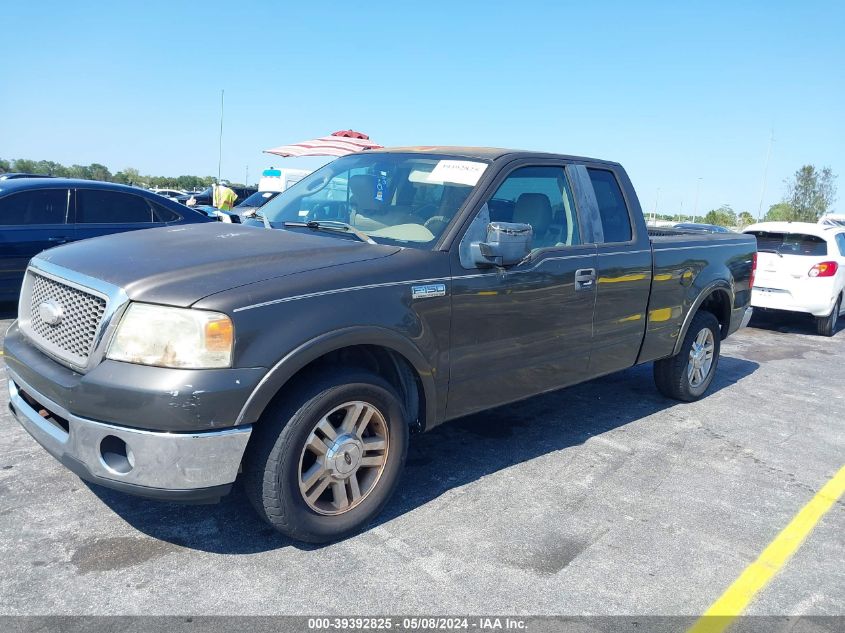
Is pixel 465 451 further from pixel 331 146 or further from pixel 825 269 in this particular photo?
pixel 331 146

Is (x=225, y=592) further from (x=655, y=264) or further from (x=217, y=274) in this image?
(x=655, y=264)

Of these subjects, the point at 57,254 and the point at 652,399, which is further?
the point at 652,399

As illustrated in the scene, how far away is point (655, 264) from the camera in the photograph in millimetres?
5020

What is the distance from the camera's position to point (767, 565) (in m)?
3.32

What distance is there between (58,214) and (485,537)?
6.32 meters

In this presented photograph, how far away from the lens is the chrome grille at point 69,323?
2896 mm

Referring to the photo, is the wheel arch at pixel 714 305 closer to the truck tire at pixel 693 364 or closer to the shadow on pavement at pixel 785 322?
the truck tire at pixel 693 364

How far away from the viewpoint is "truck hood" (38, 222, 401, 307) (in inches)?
111

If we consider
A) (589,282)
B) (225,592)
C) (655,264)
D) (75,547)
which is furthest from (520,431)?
(75,547)

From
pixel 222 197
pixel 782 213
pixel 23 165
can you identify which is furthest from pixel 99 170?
pixel 782 213

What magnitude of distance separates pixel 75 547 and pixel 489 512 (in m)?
1.98

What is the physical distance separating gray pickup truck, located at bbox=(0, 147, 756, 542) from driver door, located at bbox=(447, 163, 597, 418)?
0.04 ft

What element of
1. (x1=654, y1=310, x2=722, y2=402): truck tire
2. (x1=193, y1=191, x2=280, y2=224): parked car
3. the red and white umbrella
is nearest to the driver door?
(x1=654, y1=310, x2=722, y2=402): truck tire

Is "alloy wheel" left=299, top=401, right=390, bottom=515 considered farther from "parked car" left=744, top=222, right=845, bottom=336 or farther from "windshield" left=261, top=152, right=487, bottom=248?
"parked car" left=744, top=222, right=845, bottom=336
